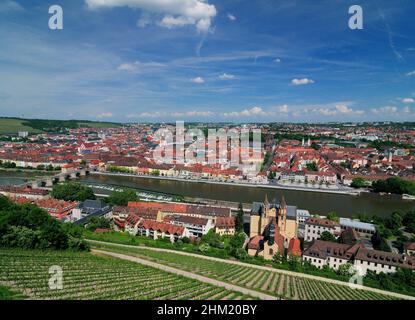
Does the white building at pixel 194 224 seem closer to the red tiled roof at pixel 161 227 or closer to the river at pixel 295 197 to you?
the red tiled roof at pixel 161 227

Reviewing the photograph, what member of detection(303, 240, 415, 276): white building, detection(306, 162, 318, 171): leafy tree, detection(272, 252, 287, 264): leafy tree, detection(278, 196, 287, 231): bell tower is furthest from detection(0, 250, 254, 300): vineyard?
detection(306, 162, 318, 171): leafy tree

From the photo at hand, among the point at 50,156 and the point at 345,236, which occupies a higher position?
the point at 50,156

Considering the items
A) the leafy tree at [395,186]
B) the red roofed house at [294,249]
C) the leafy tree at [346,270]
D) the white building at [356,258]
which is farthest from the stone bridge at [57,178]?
the leafy tree at [395,186]

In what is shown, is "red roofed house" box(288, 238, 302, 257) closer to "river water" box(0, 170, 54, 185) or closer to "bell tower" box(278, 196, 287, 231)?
"bell tower" box(278, 196, 287, 231)

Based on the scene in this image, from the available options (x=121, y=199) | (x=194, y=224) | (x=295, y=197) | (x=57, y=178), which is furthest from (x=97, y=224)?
(x=57, y=178)

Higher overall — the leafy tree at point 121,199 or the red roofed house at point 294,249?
the leafy tree at point 121,199

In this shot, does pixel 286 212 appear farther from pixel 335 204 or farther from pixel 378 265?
pixel 335 204
